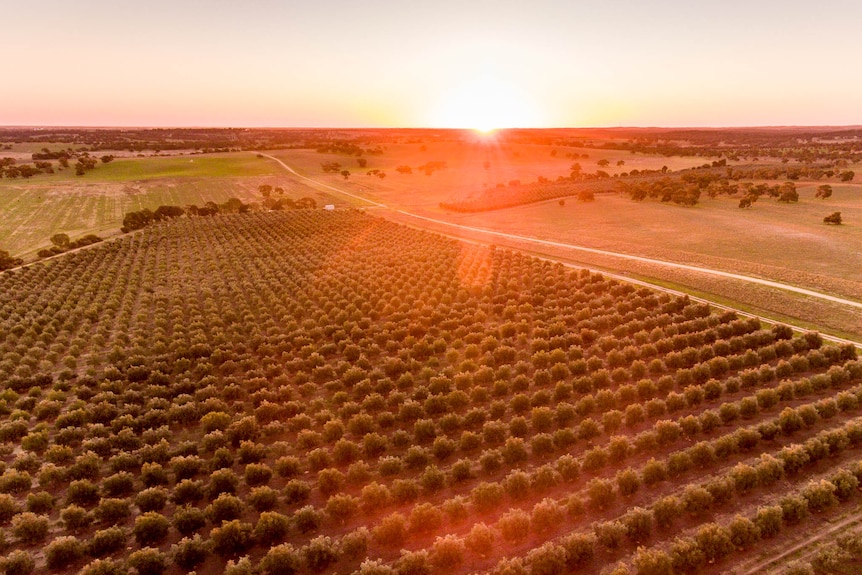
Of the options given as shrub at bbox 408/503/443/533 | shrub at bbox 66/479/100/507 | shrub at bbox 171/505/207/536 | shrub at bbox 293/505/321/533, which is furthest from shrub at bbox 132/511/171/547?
→ shrub at bbox 408/503/443/533

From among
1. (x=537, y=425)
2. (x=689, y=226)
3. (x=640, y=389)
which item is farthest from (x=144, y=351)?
(x=689, y=226)

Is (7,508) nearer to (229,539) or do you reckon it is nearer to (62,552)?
(62,552)

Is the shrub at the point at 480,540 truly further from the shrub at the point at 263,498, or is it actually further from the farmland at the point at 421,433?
the shrub at the point at 263,498

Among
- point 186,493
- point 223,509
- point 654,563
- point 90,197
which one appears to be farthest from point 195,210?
point 654,563

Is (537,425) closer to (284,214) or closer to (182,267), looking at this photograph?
(182,267)

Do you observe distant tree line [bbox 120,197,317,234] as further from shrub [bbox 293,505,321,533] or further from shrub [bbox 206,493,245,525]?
shrub [bbox 293,505,321,533]

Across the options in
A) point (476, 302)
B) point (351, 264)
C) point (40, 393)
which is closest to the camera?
point (40, 393)
